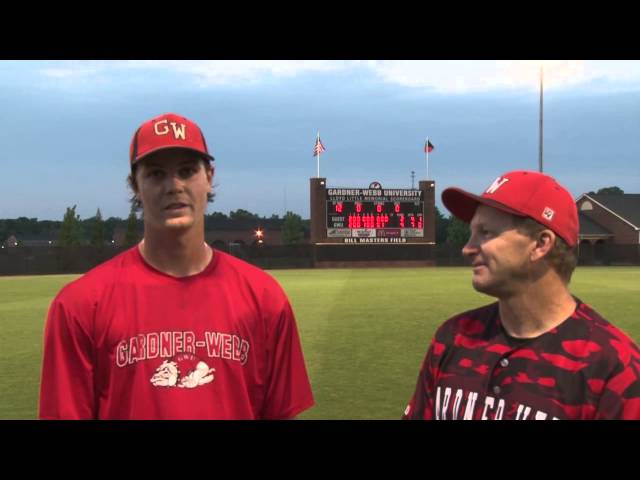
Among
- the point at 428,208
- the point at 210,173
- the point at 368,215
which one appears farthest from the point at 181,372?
the point at 428,208

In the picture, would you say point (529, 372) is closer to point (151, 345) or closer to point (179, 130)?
point (151, 345)

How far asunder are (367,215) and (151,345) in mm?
43673

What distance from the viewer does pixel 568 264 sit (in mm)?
2609

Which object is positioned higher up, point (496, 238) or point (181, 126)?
point (181, 126)

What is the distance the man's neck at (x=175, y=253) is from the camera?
319 cm

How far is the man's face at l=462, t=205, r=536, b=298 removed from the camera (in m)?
2.56

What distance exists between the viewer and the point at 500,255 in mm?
2568

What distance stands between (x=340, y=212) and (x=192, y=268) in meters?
43.4

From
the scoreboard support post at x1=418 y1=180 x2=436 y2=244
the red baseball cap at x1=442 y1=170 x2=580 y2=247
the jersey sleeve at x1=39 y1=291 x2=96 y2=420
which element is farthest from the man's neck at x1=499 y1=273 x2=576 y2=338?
the scoreboard support post at x1=418 y1=180 x2=436 y2=244

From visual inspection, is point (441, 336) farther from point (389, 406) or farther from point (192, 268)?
point (389, 406)

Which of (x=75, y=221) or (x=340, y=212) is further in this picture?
(x=75, y=221)

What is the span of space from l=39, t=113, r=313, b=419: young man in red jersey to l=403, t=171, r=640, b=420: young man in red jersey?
85 centimetres
